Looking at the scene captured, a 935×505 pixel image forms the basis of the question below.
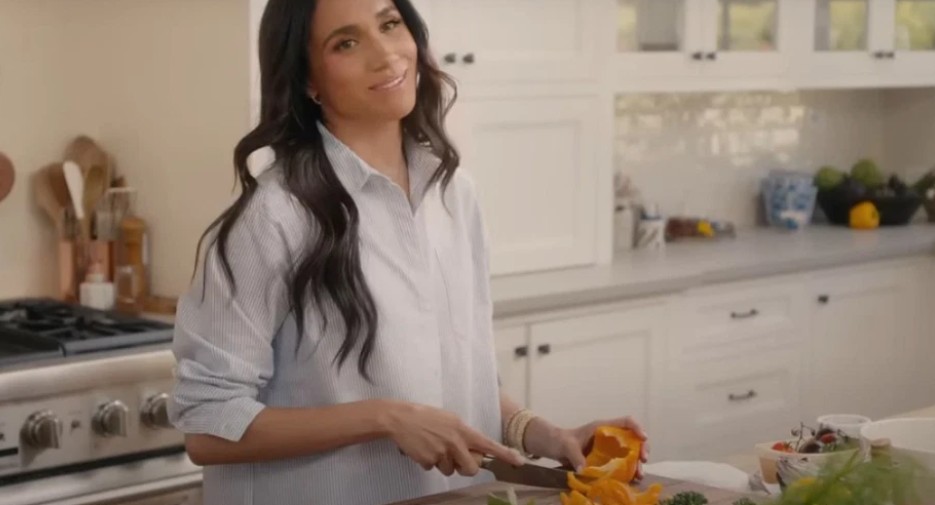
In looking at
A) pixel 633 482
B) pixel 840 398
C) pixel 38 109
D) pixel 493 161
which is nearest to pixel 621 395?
pixel 493 161

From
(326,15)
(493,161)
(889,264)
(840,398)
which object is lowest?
(840,398)

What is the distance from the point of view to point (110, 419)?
2926mm

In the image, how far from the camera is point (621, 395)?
411cm

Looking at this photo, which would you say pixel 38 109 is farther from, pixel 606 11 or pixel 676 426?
pixel 676 426

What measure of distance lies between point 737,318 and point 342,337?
2.51m

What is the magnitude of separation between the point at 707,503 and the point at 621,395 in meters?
2.20

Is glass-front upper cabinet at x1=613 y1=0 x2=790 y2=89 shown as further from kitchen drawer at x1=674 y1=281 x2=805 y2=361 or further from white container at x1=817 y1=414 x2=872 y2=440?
white container at x1=817 y1=414 x2=872 y2=440

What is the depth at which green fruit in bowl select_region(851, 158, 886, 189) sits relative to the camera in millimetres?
5348

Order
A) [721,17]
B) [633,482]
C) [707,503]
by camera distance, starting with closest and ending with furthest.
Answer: [707,503], [633,482], [721,17]

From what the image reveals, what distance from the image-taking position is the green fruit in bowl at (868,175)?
17.5 feet

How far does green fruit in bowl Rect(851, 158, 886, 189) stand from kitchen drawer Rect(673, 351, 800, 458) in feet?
3.26

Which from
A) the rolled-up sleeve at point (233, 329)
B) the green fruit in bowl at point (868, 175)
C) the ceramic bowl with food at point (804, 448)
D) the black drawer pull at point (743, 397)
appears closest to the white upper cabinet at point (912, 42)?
the green fruit in bowl at point (868, 175)

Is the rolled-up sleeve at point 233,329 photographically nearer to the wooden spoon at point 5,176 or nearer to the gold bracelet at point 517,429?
the gold bracelet at point 517,429

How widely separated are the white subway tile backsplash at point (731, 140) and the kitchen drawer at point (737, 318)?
61 centimetres
